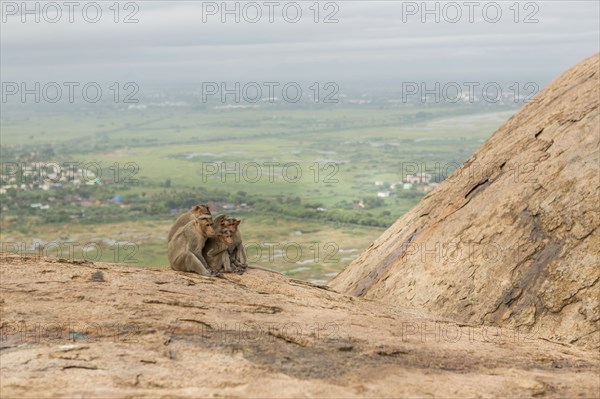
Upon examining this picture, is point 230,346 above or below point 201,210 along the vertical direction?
below

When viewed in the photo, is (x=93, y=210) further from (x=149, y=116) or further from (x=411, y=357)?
(x=149, y=116)

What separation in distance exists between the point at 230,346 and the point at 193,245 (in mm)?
3735

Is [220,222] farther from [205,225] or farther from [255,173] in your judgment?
[255,173]

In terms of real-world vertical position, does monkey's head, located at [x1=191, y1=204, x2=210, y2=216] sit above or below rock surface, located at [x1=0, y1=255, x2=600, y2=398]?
above

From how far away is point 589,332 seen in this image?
13.2m

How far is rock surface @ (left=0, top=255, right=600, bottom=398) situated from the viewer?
338 inches

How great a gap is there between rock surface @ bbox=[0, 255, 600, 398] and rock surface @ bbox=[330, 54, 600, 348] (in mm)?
1787

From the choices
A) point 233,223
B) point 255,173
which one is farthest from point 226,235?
point 255,173

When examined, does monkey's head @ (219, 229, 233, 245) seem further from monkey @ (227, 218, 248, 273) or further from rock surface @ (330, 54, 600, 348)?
rock surface @ (330, 54, 600, 348)

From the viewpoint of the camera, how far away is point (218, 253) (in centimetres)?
1345

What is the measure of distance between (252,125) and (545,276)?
14195 cm

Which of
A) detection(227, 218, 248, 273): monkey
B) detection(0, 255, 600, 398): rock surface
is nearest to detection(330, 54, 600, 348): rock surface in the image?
detection(0, 255, 600, 398): rock surface

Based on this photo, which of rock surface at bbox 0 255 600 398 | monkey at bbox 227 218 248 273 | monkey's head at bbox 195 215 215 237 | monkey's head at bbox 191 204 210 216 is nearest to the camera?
rock surface at bbox 0 255 600 398

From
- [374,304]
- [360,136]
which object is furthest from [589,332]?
[360,136]
